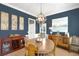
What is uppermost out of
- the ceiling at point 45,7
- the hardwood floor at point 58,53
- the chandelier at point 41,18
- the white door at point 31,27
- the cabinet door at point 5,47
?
the ceiling at point 45,7

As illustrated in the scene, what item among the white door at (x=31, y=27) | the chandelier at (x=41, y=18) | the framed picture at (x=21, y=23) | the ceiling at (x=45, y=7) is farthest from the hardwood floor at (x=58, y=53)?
the ceiling at (x=45, y=7)

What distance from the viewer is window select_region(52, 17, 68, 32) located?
209cm

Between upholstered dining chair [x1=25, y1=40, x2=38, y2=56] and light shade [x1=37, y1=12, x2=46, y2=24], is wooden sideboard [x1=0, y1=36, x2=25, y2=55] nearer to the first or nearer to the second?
upholstered dining chair [x1=25, y1=40, x2=38, y2=56]

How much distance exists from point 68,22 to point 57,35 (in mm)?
354

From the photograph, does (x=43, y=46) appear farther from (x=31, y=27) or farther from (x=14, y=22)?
(x=14, y=22)

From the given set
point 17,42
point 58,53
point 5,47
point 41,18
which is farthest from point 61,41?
point 5,47

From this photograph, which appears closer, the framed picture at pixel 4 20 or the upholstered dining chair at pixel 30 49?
the framed picture at pixel 4 20

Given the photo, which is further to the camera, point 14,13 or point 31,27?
point 31,27

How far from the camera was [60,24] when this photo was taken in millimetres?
2141

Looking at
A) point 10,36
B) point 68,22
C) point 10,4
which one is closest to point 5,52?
point 10,36

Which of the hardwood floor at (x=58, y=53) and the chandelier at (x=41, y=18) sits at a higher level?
the chandelier at (x=41, y=18)

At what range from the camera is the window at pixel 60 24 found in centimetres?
209

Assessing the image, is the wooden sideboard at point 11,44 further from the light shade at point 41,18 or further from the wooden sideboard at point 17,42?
the light shade at point 41,18

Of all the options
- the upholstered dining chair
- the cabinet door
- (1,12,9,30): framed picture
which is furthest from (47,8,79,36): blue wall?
the cabinet door
